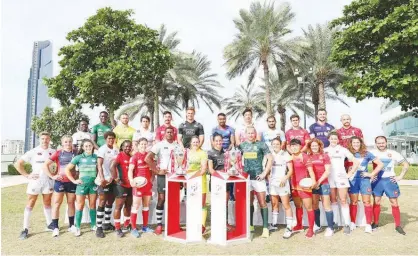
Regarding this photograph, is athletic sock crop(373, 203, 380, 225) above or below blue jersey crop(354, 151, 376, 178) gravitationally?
below

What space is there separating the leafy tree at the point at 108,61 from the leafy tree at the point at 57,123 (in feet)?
60.0

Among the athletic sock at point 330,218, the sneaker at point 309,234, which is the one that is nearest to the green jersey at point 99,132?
the sneaker at point 309,234

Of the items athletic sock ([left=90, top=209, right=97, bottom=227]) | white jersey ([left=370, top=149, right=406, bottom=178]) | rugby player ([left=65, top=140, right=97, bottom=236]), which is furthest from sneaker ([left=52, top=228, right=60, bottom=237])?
white jersey ([left=370, top=149, right=406, bottom=178])

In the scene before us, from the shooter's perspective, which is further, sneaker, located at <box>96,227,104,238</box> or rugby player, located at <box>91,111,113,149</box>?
rugby player, located at <box>91,111,113,149</box>

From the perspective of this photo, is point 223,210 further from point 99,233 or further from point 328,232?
point 99,233

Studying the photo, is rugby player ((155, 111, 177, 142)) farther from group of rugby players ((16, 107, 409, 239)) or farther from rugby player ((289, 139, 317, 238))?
rugby player ((289, 139, 317, 238))

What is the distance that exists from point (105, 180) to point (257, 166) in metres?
3.10

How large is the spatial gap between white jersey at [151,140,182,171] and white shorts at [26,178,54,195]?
229 centimetres

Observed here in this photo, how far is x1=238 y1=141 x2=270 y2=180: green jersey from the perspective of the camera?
6.98 metres

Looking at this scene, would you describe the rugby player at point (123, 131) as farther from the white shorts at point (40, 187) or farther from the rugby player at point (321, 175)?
the rugby player at point (321, 175)

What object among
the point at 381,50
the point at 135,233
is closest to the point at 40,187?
the point at 135,233

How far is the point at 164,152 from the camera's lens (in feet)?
24.2

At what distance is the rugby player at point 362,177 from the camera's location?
23.5 ft

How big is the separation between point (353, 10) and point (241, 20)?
7.11 metres
